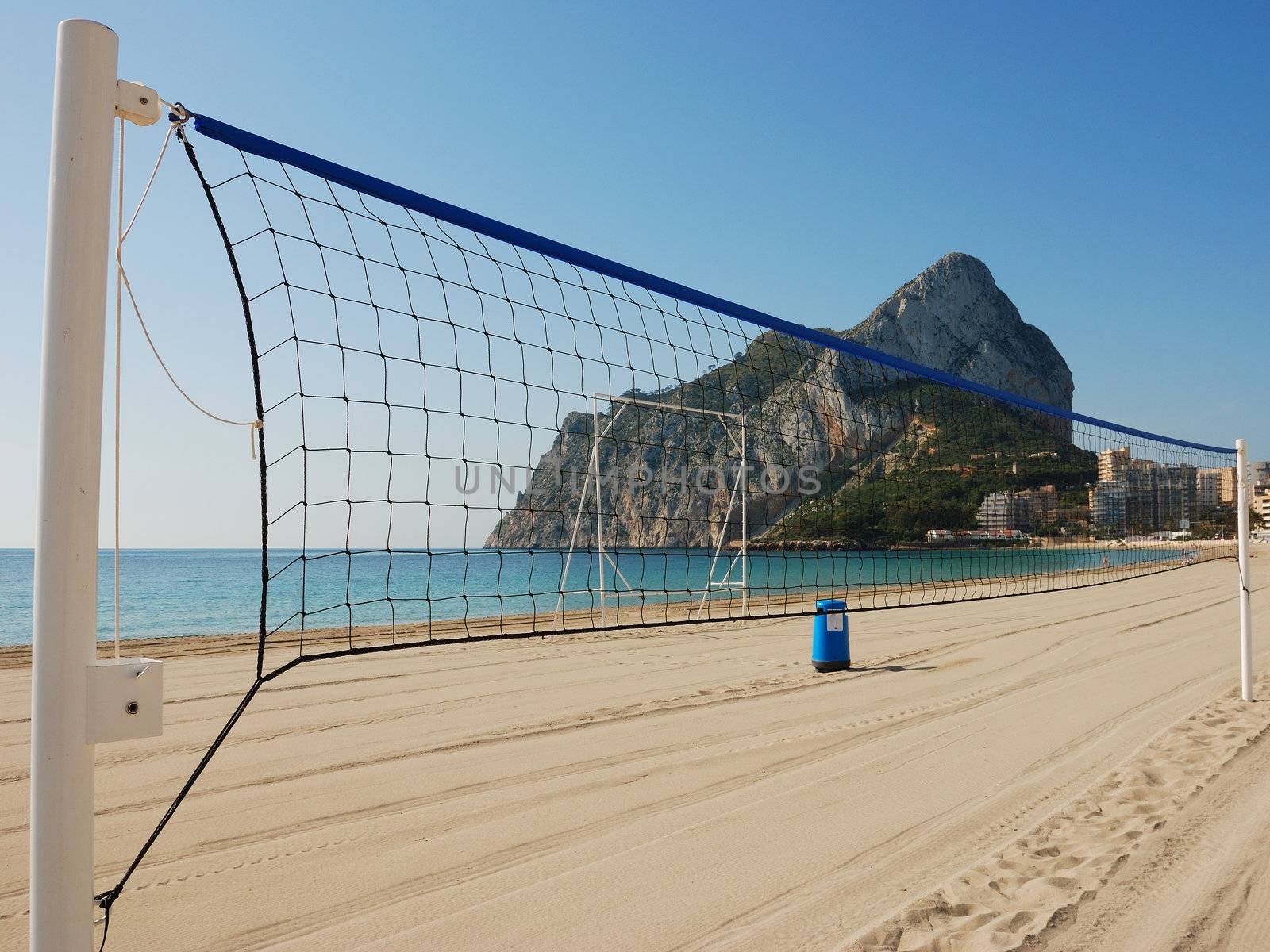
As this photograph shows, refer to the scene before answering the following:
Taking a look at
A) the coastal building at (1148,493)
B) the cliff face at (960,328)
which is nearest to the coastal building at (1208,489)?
the coastal building at (1148,493)

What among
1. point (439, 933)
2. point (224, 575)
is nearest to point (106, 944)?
point (439, 933)

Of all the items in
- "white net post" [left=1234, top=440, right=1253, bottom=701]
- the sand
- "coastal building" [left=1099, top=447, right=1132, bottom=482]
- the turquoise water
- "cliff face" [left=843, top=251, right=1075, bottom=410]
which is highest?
"cliff face" [left=843, top=251, right=1075, bottom=410]

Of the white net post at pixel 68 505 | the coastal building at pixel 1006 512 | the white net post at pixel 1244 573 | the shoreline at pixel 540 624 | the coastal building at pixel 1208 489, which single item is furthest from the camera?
the coastal building at pixel 1208 489

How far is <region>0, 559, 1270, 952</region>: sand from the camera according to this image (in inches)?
85.9

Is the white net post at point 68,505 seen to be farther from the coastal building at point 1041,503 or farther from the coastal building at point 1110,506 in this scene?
the coastal building at point 1110,506

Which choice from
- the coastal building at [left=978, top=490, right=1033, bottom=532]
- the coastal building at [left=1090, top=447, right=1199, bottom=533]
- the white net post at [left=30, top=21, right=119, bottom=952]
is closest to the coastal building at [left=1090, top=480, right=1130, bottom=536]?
the coastal building at [left=1090, top=447, right=1199, bottom=533]

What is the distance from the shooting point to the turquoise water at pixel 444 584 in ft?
47.7

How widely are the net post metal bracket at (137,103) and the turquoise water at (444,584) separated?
4.15 m

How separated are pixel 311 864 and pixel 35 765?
1.35 metres

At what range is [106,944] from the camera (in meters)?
2.07

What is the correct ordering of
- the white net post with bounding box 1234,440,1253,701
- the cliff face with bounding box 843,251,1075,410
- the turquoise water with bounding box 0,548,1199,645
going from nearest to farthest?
the white net post with bounding box 1234,440,1253,701 → the turquoise water with bounding box 0,548,1199,645 → the cliff face with bounding box 843,251,1075,410

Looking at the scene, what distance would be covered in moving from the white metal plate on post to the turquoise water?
13.4ft

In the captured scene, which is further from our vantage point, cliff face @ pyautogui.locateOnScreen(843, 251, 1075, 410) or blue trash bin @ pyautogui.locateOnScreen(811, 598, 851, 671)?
cliff face @ pyautogui.locateOnScreen(843, 251, 1075, 410)

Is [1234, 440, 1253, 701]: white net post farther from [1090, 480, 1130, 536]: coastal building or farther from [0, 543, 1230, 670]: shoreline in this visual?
[1090, 480, 1130, 536]: coastal building
